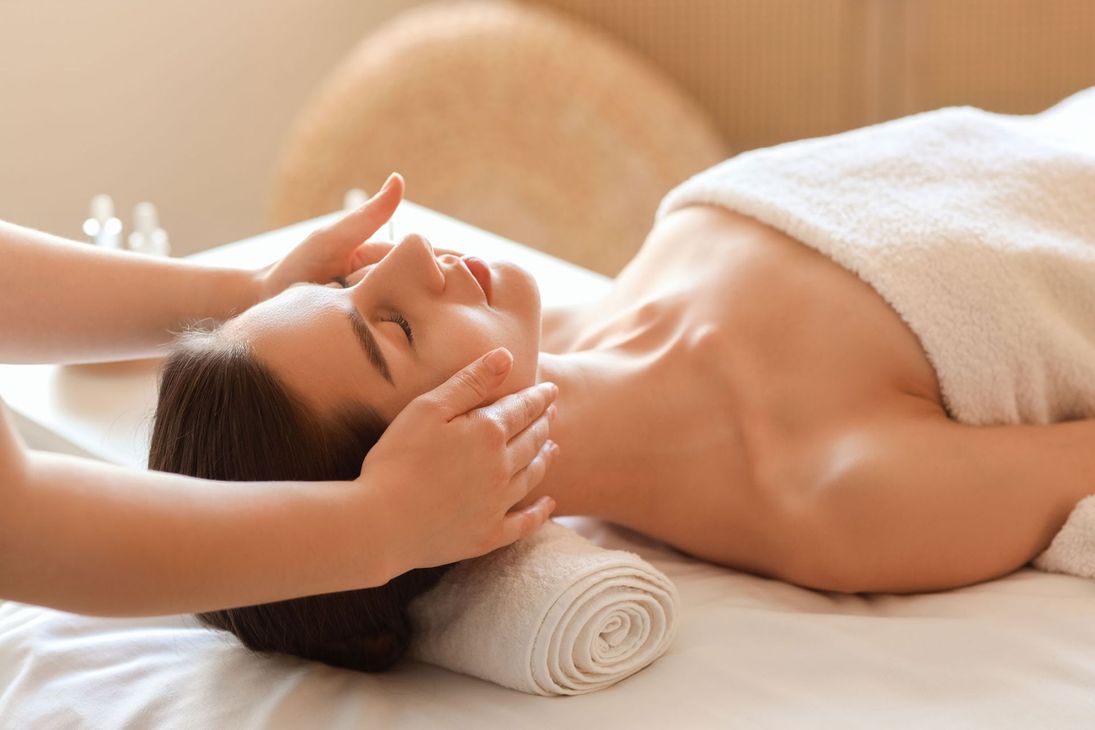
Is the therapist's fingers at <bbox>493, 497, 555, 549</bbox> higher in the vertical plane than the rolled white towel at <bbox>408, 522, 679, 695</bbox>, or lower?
higher

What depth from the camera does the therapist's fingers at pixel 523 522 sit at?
1.09 metres

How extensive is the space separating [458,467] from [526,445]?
0.30 feet

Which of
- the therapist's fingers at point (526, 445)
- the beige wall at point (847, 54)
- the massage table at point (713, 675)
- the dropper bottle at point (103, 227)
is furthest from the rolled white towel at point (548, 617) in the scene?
the beige wall at point (847, 54)

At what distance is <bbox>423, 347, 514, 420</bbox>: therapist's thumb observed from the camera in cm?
105

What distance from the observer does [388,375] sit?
1.17m

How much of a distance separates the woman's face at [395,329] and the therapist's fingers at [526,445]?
0.16 feet

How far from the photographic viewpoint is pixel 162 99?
9.62 feet

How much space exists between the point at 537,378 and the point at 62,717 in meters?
0.55

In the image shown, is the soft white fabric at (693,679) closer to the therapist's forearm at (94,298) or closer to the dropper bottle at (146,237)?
the therapist's forearm at (94,298)

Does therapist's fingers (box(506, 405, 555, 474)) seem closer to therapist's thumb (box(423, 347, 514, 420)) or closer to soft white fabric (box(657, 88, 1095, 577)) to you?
therapist's thumb (box(423, 347, 514, 420))

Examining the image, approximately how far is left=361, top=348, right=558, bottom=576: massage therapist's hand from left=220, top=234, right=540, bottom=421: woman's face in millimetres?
42

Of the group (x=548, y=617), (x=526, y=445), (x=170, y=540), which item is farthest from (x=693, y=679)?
(x=170, y=540)

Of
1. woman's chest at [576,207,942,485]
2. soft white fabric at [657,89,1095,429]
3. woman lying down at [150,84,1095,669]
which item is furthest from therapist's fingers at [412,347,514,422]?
soft white fabric at [657,89,1095,429]

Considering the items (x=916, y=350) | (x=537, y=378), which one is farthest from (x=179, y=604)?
(x=916, y=350)
